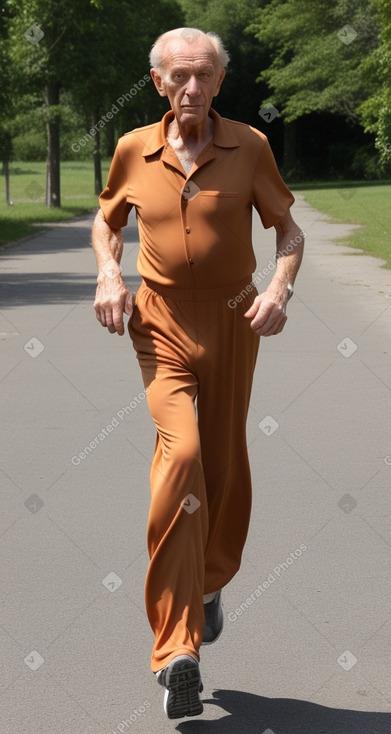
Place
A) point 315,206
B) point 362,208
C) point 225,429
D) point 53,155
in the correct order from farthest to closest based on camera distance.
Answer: point 315,206 → point 53,155 → point 362,208 → point 225,429

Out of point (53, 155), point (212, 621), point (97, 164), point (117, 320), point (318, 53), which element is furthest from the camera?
point (318, 53)

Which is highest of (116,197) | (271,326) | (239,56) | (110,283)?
(116,197)

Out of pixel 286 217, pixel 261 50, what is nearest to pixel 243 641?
pixel 286 217

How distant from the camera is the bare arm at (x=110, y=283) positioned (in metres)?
4.22

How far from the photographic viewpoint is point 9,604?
5.44 meters

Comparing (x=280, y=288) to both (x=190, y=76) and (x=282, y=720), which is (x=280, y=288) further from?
(x=282, y=720)

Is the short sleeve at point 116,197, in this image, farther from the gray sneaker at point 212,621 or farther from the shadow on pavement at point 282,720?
the shadow on pavement at point 282,720

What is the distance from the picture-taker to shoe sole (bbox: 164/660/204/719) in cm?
400

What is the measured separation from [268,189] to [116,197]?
497 mm

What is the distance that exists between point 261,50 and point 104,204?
71.9 metres

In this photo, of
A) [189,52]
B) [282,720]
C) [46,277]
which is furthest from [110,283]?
[46,277]

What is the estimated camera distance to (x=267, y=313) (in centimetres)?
421

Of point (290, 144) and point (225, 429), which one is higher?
point (225, 429)

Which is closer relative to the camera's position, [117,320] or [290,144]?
[117,320]
